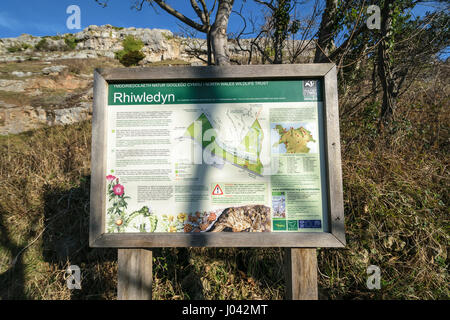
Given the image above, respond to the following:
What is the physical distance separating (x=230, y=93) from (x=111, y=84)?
0.82 metres

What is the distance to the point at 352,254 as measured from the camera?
2170 mm

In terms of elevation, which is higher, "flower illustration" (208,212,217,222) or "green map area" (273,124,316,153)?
"green map area" (273,124,316,153)

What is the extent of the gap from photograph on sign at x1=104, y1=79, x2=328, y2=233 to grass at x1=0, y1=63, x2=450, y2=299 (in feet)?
3.65

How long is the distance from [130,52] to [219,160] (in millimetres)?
25114

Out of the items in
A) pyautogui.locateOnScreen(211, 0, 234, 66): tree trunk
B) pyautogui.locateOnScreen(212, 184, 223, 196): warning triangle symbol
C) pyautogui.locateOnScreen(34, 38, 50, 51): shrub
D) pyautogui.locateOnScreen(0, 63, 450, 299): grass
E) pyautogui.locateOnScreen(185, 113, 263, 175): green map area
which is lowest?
pyautogui.locateOnScreen(0, 63, 450, 299): grass

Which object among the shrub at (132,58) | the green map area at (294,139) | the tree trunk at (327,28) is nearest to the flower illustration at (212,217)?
the green map area at (294,139)

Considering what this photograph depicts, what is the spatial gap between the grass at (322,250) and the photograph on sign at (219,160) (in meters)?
1.11

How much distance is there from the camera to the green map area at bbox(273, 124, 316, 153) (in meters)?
1.46

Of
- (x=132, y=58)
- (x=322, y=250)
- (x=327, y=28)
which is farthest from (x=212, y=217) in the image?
(x=132, y=58)

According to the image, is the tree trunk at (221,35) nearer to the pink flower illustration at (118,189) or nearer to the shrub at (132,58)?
the pink flower illustration at (118,189)

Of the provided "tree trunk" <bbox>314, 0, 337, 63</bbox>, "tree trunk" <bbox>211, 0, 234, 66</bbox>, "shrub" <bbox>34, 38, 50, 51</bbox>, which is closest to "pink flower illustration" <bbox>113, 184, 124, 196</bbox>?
"tree trunk" <bbox>211, 0, 234, 66</bbox>

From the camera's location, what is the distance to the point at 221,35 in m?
2.84

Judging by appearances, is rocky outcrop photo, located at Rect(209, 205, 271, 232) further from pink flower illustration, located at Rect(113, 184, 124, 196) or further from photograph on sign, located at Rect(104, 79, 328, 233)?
pink flower illustration, located at Rect(113, 184, 124, 196)

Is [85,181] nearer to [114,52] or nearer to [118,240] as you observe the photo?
[118,240]
